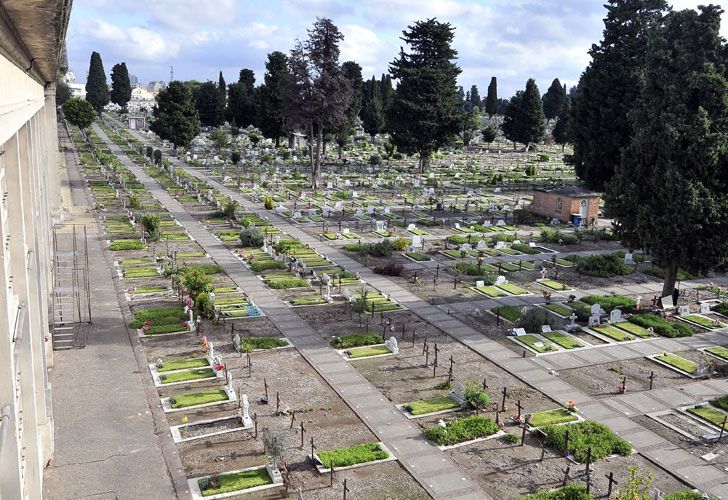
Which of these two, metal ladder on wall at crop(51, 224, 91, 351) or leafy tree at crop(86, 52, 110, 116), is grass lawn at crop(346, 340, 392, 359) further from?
leafy tree at crop(86, 52, 110, 116)

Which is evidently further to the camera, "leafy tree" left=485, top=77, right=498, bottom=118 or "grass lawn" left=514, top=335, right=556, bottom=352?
"leafy tree" left=485, top=77, right=498, bottom=118

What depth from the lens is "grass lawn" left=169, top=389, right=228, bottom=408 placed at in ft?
61.9

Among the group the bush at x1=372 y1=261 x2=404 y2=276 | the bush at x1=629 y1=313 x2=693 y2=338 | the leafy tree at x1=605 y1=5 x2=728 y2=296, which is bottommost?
the bush at x1=629 y1=313 x2=693 y2=338

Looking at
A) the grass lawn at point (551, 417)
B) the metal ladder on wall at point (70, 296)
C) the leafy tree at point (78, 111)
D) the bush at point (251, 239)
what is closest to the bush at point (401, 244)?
the bush at point (251, 239)

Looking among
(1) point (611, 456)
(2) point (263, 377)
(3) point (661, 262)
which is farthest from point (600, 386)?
(2) point (263, 377)

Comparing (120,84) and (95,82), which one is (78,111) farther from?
(120,84)

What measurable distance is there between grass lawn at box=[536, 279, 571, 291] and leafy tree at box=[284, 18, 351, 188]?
31.7 meters

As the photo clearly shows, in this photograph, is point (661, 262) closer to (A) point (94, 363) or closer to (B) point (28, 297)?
(A) point (94, 363)

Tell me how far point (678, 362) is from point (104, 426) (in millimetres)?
18263

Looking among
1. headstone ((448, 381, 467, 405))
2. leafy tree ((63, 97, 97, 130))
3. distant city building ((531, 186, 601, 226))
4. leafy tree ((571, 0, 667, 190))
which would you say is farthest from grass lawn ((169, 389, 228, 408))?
leafy tree ((63, 97, 97, 130))

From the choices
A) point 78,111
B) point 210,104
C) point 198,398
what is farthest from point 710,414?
point 210,104

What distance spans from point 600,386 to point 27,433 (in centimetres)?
1624

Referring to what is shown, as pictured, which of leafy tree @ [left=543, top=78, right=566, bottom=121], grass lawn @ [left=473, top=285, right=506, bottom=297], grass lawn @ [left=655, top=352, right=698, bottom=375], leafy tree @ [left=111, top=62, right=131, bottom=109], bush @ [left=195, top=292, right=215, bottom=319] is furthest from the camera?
leafy tree @ [left=111, top=62, right=131, bottom=109]

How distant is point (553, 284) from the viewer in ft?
106
